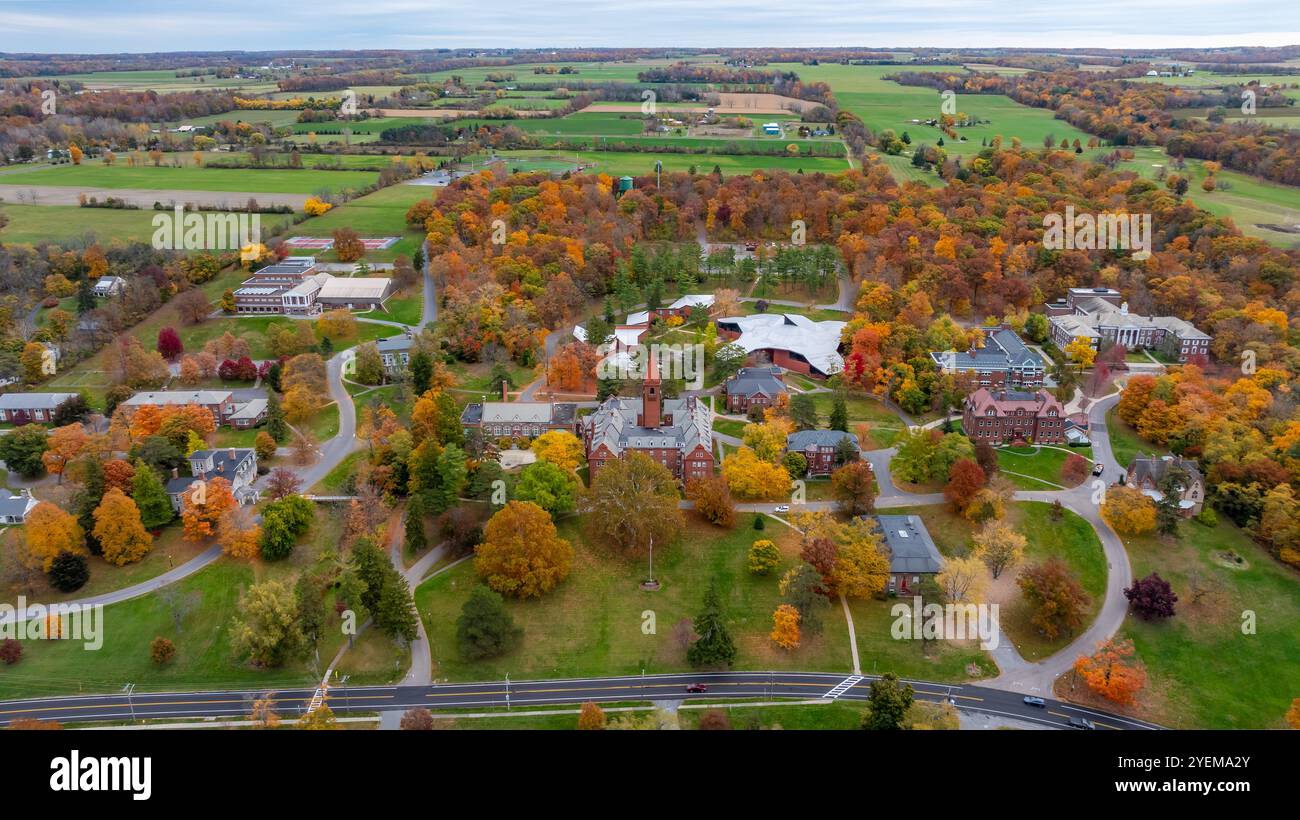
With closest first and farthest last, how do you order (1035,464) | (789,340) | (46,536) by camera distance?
(46,536) → (1035,464) → (789,340)

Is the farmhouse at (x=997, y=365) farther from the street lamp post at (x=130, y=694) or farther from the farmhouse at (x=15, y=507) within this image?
the farmhouse at (x=15, y=507)

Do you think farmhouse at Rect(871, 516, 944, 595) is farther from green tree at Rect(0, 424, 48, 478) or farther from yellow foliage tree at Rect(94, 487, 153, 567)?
green tree at Rect(0, 424, 48, 478)

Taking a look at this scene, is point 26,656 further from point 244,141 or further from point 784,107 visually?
point 784,107

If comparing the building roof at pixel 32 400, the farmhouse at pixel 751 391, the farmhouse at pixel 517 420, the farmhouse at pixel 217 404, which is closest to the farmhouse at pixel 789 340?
the farmhouse at pixel 751 391

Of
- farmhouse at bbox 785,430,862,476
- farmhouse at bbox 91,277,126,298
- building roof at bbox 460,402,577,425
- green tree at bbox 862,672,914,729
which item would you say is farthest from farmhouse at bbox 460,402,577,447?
farmhouse at bbox 91,277,126,298

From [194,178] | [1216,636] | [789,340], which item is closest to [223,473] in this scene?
[789,340]

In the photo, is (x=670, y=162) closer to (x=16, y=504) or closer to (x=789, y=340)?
(x=789, y=340)
